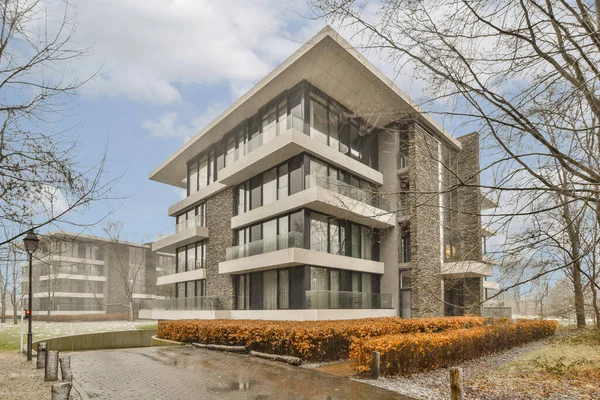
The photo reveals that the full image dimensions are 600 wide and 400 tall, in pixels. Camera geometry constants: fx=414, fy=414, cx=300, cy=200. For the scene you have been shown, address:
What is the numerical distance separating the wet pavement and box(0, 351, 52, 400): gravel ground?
73 cm

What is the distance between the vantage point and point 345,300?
20.9 meters

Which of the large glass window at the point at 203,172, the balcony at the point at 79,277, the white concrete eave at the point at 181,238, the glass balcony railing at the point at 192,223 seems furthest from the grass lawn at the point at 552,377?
the balcony at the point at 79,277

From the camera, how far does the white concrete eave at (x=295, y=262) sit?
19.6 metres

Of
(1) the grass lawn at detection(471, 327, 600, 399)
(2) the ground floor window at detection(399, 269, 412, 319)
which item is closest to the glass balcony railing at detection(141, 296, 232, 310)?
(2) the ground floor window at detection(399, 269, 412, 319)

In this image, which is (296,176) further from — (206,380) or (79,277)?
(79,277)

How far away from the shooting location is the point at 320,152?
2098 cm

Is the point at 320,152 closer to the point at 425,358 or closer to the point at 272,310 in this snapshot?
the point at 272,310

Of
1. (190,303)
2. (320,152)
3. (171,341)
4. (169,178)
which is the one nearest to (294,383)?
(171,341)

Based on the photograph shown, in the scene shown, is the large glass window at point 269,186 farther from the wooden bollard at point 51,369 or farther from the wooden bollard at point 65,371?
the wooden bollard at point 65,371

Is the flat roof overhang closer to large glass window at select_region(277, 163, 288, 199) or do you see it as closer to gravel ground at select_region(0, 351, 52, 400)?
large glass window at select_region(277, 163, 288, 199)

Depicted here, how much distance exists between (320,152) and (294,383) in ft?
44.0

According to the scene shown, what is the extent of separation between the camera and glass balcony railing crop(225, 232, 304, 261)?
19.8 meters

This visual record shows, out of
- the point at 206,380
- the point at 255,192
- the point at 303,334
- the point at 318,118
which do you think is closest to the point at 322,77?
the point at 318,118

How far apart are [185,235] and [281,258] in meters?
11.3
